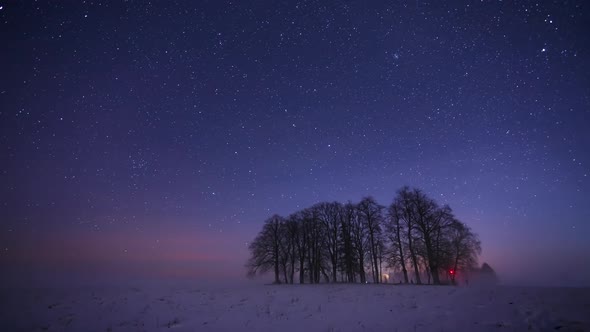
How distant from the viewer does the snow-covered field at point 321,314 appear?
36.0 feet

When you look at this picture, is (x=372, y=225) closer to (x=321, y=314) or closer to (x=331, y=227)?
(x=331, y=227)

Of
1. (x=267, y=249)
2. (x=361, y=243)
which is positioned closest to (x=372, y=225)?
(x=361, y=243)

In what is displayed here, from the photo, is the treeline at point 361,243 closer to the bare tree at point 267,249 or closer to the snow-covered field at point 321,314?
the bare tree at point 267,249

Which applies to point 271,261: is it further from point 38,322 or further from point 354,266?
point 38,322

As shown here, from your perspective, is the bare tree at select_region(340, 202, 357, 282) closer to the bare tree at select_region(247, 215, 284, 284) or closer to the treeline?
the treeline

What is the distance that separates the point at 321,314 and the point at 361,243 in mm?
25680

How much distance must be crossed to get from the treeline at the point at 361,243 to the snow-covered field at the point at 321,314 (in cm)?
1552

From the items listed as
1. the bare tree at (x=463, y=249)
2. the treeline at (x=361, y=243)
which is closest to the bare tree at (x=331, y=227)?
the treeline at (x=361, y=243)

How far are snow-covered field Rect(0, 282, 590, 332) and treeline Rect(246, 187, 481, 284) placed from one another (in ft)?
A: 50.9

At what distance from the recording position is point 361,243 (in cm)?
3853

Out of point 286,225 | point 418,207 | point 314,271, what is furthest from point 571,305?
point 286,225

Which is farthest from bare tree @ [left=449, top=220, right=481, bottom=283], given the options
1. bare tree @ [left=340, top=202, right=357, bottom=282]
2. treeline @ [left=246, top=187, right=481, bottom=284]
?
bare tree @ [left=340, top=202, right=357, bottom=282]

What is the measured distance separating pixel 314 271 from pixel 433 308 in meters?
29.1

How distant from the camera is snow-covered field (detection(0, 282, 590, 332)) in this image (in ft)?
36.0
